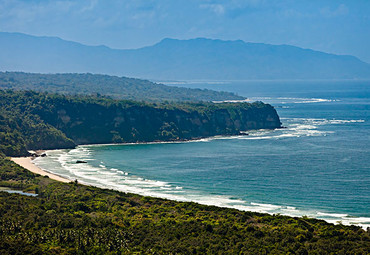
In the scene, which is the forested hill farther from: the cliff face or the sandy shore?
the sandy shore

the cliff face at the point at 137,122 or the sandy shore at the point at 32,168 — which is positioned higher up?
the cliff face at the point at 137,122

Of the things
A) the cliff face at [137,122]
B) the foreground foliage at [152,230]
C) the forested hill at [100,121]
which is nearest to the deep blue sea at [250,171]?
the forested hill at [100,121]

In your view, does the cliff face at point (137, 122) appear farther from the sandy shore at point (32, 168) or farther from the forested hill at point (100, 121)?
the sandy shore at point (32, 168)

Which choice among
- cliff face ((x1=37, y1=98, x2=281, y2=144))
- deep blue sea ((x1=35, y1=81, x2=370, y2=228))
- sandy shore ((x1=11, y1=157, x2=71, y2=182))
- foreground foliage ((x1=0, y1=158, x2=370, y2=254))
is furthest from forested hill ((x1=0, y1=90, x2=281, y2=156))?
foreground foliage ((x1=0, y1=158, x2=370, y2=254))

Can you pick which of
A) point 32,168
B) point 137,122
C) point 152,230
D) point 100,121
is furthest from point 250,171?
point 100,121

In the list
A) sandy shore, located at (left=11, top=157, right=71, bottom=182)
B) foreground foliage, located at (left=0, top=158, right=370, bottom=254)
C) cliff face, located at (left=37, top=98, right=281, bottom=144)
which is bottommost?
foreground foliage, located at (left=0, top=158, right=370, bottom=254)

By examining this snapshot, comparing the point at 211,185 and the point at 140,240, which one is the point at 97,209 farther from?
the point at 211,185
